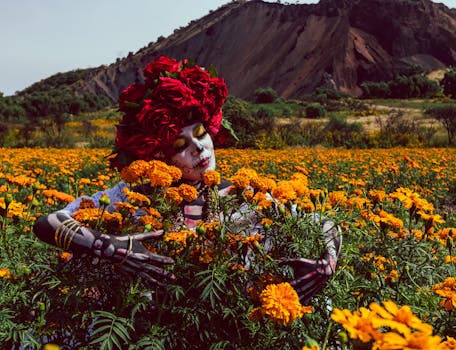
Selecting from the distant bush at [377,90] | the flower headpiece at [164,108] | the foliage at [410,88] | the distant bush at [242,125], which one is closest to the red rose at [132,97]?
the flower headpiece at [164,108]

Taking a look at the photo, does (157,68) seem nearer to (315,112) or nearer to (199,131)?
(199,131)

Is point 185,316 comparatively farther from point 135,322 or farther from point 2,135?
point 2,135

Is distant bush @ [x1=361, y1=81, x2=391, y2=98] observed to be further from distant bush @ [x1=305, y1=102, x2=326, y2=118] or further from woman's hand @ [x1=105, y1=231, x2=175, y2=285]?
woman's hand @ [x1=105, y1=231, x2=175, y2=285]

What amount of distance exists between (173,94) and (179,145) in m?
0.29

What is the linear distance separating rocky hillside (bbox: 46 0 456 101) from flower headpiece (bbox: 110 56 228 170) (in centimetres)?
5353

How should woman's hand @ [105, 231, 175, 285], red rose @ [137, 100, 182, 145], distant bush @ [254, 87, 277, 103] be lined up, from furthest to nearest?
distant bush @ [254, 87, 277, 103]
red rose @ [137, 100, 182, 145]
woman's hand @ [105, 231, 175, 285]

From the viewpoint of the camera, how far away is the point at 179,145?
2.35m

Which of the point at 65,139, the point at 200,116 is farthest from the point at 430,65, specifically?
the point at 200,116

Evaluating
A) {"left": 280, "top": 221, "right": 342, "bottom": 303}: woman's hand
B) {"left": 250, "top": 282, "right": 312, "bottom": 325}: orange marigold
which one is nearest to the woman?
{"left": 280, "top": 221, "right": 342, "bottom": 303}: woman's hand

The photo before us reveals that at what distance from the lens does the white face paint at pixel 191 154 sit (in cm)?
235

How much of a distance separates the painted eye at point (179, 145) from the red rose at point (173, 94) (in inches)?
7.3

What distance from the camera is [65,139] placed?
17.0 meters

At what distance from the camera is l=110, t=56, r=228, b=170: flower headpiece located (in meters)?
2.26

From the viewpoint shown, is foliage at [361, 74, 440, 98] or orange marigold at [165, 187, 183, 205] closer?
orange marigold at [165, 187, 183, 205]
